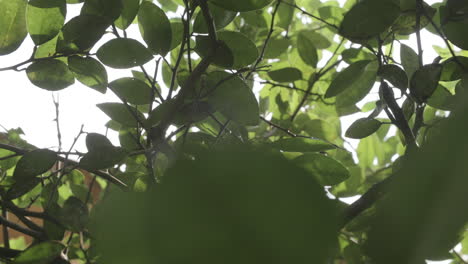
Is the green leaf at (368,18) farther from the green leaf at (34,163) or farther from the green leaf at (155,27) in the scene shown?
the green leaf at (34,163)

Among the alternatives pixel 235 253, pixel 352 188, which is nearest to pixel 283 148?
pixel 352 188

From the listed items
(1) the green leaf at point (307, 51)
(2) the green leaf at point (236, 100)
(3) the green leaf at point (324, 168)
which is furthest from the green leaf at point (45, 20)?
(1) the green leaf at point (307, 51)

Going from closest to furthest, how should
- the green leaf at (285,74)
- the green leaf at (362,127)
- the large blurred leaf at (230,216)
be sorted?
the large blurred leaf at (230,216) → the green leaf at (362,127) → the green leaf at (285,74)

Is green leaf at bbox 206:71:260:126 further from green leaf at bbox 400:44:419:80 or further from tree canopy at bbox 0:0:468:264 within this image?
green leaf at bbox 400:44:419:80

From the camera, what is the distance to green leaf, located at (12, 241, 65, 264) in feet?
1.64

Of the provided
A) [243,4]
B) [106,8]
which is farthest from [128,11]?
[243,4]

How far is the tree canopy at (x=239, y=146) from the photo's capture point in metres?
0.12

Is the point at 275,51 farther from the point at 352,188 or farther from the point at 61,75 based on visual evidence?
the point at 61,75

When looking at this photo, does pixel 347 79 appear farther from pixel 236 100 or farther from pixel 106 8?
pixel 106 8

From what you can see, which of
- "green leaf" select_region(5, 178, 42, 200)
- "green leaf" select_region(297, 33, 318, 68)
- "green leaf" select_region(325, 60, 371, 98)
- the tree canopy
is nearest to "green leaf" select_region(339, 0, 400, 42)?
the tree canopy

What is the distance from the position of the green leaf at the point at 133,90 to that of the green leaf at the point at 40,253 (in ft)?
0.69

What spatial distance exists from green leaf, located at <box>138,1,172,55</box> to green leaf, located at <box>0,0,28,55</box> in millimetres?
147

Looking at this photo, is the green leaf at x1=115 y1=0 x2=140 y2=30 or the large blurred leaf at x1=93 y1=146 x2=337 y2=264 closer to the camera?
the large blurred leaf at x1=93 y1=146 x2=337 y2=264

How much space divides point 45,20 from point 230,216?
0.51 m
